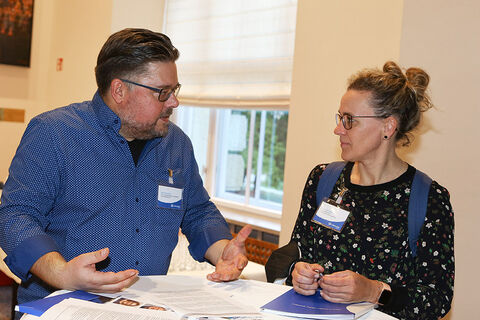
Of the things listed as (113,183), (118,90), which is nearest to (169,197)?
(113,183)

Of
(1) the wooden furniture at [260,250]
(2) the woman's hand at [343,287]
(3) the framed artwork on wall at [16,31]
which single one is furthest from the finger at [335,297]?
(3) the framed artwork on wall at [16,31]

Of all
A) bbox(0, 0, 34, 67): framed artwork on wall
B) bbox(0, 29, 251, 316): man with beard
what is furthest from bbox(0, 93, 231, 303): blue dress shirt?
bbox(0, 0, 34, 67): framed artwork on wall

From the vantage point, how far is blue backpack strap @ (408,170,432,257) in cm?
214

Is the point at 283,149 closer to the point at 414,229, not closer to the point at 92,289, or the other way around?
the point at 414,229

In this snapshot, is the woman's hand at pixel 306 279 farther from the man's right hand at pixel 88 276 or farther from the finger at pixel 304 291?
the man's right hand at pixel 88 276

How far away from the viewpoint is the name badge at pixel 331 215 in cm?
227

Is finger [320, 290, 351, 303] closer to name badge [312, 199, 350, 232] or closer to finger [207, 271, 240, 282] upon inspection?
finger [207, 271, 240, 282]

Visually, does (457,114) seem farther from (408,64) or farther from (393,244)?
(393,244)

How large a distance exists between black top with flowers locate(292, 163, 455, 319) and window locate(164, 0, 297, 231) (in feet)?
8.36

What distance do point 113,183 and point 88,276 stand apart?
0.56 meters

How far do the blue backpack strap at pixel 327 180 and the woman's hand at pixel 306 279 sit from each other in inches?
20.0

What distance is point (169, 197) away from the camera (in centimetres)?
214

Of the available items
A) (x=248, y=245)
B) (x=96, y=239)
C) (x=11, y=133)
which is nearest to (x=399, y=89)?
(x=96, y=239)

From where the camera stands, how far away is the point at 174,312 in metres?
1.47
